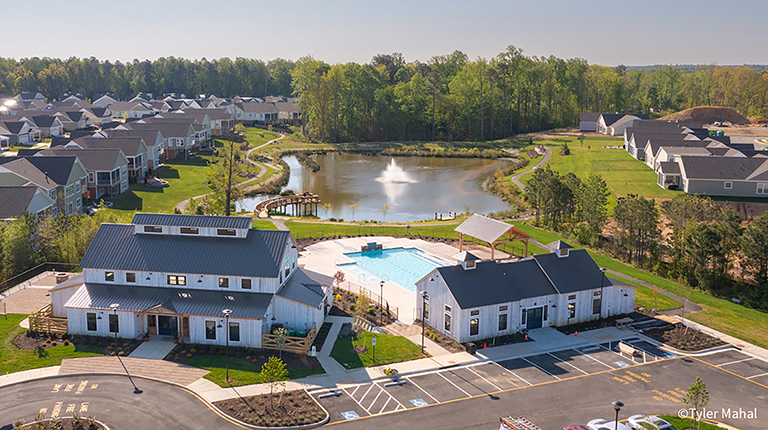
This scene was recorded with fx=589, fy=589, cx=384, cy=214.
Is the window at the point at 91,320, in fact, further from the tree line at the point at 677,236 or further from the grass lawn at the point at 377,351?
the tree line at the point at 677,236

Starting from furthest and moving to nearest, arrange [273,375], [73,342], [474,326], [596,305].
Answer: [596,305] < [474,326] < [73,342] < [273,375]

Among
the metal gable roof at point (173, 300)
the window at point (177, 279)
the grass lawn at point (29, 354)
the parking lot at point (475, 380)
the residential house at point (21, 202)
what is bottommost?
the parking lot at point (475, 380)

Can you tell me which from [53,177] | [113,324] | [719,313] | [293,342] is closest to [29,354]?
[113,324]

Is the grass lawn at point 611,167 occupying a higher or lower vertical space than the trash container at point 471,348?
higher

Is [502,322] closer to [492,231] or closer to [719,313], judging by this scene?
[492,231]

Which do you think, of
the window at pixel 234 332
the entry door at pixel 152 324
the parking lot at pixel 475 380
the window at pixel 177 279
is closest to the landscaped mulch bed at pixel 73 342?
the entry door at pixel 152 324

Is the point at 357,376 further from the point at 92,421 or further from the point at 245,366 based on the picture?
the point at 92,421
